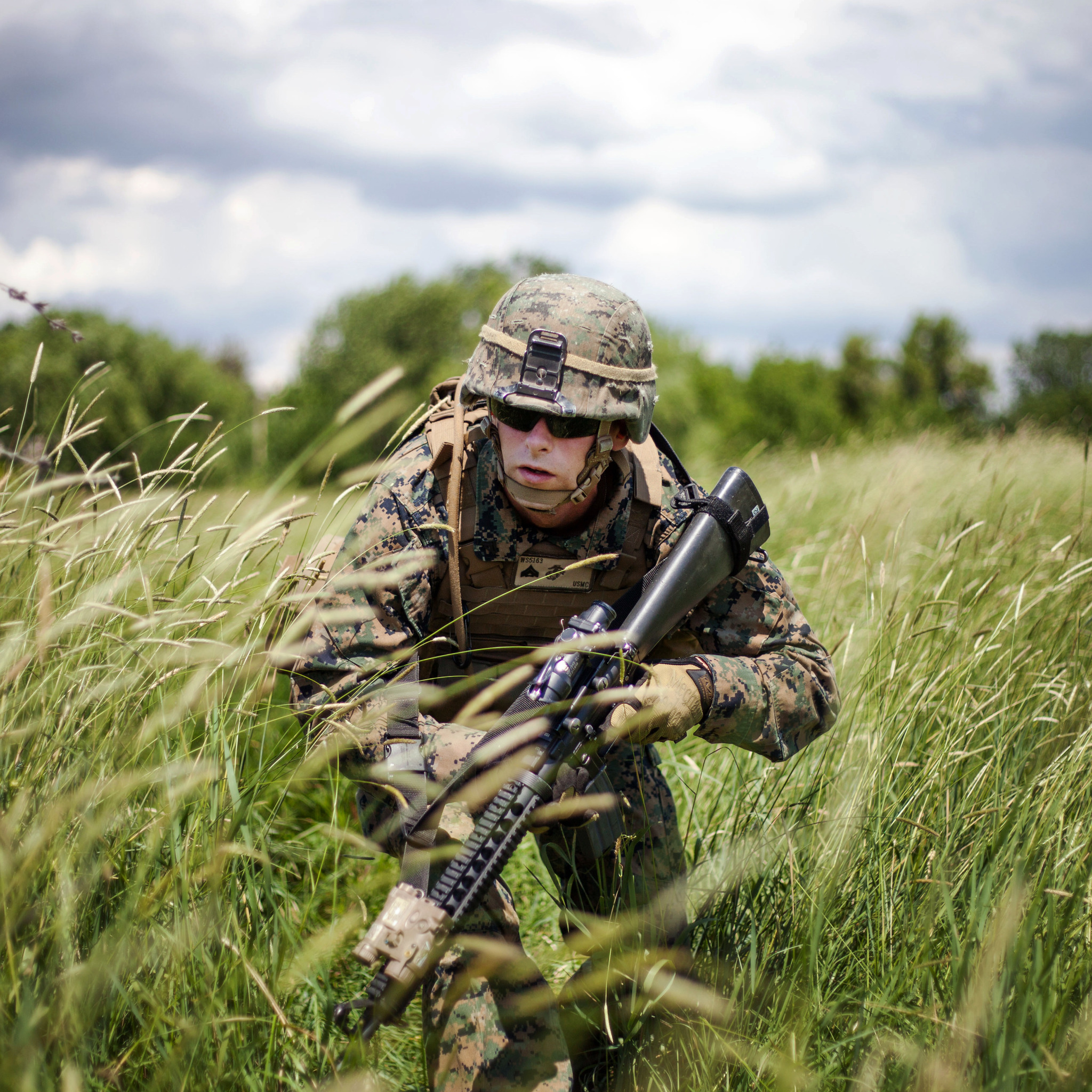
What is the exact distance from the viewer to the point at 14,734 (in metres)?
1.36

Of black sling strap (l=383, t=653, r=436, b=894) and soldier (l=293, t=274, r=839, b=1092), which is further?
soldier (l=293, t=274, r=839, b=1092)

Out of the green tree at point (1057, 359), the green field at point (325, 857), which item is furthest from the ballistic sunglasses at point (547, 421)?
the green tree at point (1057, 359)

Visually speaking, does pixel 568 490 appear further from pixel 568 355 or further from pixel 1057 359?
pixel 1057 359

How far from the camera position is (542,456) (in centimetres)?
229

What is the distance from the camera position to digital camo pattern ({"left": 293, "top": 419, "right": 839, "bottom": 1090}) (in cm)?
185

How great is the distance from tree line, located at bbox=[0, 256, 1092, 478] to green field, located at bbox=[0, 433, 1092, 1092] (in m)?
25.8

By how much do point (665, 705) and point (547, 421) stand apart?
32.4 inches

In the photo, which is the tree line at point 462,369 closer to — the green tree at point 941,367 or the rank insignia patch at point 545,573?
the green tree at point 941,367

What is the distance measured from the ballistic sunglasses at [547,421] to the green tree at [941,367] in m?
65.9

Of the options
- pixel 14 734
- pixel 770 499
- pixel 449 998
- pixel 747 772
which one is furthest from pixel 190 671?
pixel 770 499

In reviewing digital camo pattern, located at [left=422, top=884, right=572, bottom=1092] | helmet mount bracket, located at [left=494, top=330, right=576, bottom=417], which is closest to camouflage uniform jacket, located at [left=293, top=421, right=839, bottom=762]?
helmet mount bracket, located at [left=494, top=330, right=576, bottom=417]

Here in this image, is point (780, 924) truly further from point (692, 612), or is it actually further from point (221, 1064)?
point (221, 1064)

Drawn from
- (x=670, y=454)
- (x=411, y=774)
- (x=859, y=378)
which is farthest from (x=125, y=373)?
(x=859, y=378)

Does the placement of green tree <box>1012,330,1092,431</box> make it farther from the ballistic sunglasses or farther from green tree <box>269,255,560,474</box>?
the ballistic sunglasses
